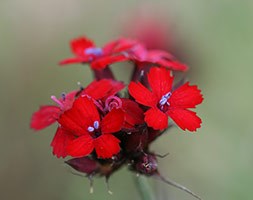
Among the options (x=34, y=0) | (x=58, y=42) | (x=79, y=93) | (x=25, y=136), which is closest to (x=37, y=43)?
(x=58, y=42)

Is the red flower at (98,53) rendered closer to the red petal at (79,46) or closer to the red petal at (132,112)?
the red petal at (79,46)

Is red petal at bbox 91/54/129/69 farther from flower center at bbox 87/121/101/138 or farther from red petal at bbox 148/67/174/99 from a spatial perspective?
flower center at bbox 87/121/101/138

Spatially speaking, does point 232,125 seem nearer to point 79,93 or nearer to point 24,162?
point 24,162

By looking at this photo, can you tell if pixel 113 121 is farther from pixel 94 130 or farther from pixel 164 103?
pixel 164 103

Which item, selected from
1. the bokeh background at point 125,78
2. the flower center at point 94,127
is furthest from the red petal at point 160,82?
the bokeh background at point 125,78

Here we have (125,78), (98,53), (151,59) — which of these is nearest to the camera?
(151,59)

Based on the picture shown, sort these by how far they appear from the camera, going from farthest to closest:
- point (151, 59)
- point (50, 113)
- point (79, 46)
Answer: point (79, 46), point (151, 59), point (50, 113)

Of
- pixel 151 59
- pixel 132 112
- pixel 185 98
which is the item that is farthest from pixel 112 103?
pixel 151 59
